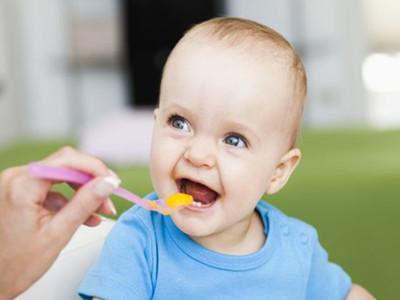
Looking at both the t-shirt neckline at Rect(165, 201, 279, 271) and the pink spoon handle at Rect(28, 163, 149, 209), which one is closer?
the pink spoon handle at Rect(28, 163, 149, 209)

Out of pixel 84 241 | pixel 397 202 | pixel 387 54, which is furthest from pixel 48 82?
pixel 84 241

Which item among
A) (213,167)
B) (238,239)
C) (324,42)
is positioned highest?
(213,167)

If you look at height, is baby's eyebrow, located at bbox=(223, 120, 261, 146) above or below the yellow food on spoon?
above

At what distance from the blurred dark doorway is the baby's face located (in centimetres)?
423

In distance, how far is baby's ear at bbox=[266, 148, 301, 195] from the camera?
907mm

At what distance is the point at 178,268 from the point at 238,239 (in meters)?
0.10

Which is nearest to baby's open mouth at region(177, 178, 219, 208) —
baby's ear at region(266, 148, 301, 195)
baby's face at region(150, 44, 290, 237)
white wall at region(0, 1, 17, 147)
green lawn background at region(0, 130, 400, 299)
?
baby's face at region(150, 44, 290, 237)

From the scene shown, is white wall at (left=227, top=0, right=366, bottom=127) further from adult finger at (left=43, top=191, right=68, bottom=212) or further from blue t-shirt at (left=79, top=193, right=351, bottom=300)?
adult finger at (left=43, top=191, right=68, bottom=212)

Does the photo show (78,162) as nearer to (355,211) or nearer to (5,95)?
(355,211)

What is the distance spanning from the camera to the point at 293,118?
876mm

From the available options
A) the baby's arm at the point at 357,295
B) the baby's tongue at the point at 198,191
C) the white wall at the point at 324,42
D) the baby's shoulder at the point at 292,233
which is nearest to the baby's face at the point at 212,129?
the baby's tongue at the point at 198,191

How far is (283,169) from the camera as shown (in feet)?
3.03

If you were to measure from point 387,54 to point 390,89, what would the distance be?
0.27 m

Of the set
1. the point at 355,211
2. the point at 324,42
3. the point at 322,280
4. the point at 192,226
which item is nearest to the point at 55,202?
the point at 192,226
